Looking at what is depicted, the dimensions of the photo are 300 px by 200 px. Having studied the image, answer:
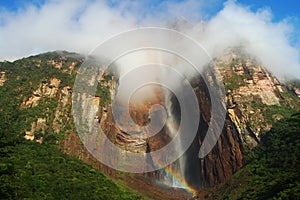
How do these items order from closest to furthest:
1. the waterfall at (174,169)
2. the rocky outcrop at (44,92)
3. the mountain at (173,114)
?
the mountain at (173,114) → the rocky outcrop at (44,92) → the waterfall at (174,169)

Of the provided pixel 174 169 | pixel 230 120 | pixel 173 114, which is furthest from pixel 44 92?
pixel 230 120

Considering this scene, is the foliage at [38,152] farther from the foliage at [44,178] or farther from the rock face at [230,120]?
the rock face at [230,120]

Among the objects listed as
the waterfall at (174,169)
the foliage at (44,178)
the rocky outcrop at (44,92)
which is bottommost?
the foliage at (44,178)

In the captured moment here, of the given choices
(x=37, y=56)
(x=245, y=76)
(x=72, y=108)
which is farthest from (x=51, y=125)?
(x=245, y=76)

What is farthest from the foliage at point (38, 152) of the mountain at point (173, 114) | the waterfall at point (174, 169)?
the waterfall at point (174, 169)

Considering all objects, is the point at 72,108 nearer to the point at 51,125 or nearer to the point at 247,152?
the point at 51,125

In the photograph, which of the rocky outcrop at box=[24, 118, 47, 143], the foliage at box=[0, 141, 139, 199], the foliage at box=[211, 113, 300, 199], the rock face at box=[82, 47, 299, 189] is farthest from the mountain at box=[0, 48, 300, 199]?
the foliage at box=[0, 141, 139, 199]

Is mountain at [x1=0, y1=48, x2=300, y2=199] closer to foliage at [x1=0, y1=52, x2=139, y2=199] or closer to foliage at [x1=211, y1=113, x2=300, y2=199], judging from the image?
foliage at [x1=0, y1=52, x2=139, y2=199]

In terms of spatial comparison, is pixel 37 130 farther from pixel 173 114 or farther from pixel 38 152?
pixel 173 114

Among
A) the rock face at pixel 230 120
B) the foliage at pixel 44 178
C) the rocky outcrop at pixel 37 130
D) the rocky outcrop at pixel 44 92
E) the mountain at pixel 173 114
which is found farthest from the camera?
the rocky outcrop at pixel 44 92
